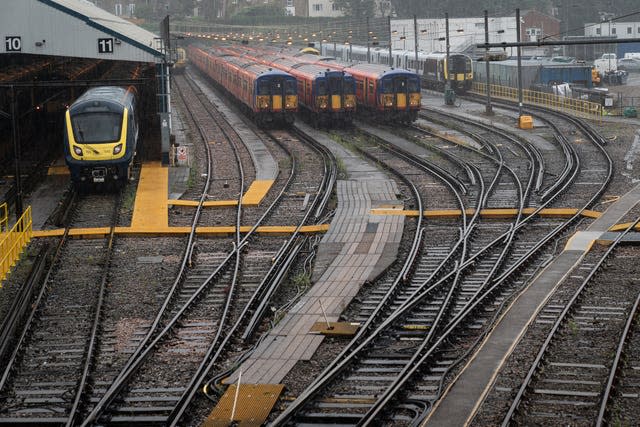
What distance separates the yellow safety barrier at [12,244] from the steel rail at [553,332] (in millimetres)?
9216

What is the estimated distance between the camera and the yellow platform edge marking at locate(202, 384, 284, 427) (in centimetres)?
1199

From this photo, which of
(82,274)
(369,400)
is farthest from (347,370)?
(82,274)

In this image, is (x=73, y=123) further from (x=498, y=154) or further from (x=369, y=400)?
(x=369, y=400)

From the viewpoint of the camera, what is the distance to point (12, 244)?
20.1m

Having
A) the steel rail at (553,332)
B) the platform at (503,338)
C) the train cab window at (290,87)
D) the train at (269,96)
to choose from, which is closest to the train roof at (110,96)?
the train at (269,96)

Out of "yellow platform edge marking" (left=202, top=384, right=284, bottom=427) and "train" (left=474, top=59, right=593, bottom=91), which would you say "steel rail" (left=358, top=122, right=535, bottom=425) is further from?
"train" (left=474, top=59, right=593, bottom=91)

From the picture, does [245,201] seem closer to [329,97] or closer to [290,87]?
[329,97]

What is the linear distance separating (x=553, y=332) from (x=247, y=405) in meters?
4.94

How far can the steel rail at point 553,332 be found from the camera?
12.0 meters

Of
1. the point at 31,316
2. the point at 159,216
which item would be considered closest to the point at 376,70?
the point at 159,216

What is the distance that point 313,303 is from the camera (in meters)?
17.2

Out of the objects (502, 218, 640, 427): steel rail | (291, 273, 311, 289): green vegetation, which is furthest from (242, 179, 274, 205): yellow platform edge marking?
(502, 218, 640, 427): steel rail

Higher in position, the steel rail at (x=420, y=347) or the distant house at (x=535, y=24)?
the distant house at (x=535, y=24)

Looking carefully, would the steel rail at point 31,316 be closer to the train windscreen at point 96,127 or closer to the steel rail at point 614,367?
the train windscreen at point 96,127
